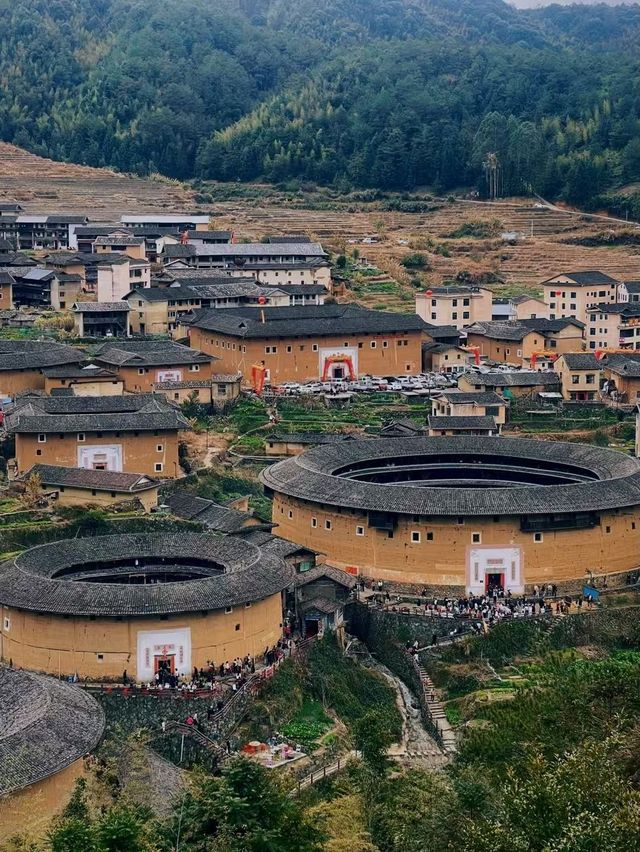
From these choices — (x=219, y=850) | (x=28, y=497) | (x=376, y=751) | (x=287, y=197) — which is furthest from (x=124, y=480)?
(x=287, y=197)

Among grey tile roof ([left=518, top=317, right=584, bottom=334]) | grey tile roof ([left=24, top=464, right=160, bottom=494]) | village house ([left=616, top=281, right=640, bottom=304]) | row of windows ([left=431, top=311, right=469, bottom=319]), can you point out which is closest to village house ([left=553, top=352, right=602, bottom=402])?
grey tile roof ([left=518, top=317, right=584, bottom=334])

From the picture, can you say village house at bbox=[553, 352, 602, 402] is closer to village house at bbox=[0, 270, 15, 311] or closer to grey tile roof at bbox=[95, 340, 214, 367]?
grey tile roof at bbox=[95, 340, 214, 367]

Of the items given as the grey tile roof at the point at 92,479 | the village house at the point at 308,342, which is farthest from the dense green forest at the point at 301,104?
the grey tile roof at the point at 92,479

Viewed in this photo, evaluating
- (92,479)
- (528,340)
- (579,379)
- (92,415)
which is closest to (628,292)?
(528,340)

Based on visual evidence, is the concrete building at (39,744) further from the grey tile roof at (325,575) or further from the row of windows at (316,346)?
the row of windows at (316,346)

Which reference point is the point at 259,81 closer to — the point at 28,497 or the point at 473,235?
the point at 473,235

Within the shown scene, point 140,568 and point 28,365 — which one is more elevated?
point 28,365

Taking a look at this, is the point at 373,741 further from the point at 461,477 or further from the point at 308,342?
the point at 308,342
